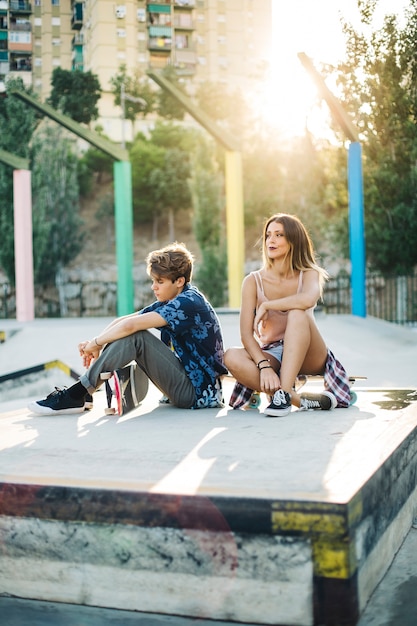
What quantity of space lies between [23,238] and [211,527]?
13684mm

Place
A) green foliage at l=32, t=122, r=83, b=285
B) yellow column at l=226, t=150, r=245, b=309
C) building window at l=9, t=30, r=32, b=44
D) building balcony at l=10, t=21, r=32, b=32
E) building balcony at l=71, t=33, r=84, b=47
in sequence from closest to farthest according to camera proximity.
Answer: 1. yellow column at l=226, t=150, r=245, b=309
2. building balcony at l=10, t=21, r=32, b=32
3. building window at l=9, t=30, r=32, b=44
4. building balcony at l=71, t=33, r=84, b=47
5. green foliage at l=32, t=122, r=83, b=285

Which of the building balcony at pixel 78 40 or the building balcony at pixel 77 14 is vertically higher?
the building balcony at pixel 78 40

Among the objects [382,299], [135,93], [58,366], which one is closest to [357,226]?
[58,366]

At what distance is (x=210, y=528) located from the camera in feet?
7.48

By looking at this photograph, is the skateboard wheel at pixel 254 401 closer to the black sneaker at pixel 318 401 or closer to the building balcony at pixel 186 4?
the black sneaker at pixel 318 401

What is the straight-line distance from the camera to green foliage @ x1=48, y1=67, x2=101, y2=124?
26.3 m

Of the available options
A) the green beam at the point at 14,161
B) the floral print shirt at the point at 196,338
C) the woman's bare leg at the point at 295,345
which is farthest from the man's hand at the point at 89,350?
the green beam at the point at 14,161

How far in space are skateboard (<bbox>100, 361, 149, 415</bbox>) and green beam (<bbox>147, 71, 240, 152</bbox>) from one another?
10030mm

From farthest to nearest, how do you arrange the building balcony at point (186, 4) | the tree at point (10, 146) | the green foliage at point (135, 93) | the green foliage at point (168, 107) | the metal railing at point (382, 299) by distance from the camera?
the green foliage at point (168, 107)
the green foliage at point (135, 93)
the building balcony at point (186, 4)
the tree at point (10, 146)
the metal railing at point (382, 299)

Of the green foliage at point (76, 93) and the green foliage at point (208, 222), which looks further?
the green foliage at point (76, 93)

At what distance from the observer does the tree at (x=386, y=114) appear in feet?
54.2

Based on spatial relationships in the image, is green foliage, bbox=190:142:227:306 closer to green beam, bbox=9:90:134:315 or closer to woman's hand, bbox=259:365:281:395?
green beam, bbox=9:90:134:315

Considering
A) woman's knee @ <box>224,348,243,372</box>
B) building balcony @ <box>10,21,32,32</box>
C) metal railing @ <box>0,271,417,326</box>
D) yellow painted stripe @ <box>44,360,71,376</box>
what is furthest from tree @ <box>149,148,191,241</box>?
woman's knee @ <box>224,348,243,372</box>

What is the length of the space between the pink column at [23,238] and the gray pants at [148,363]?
1145 centimetres
